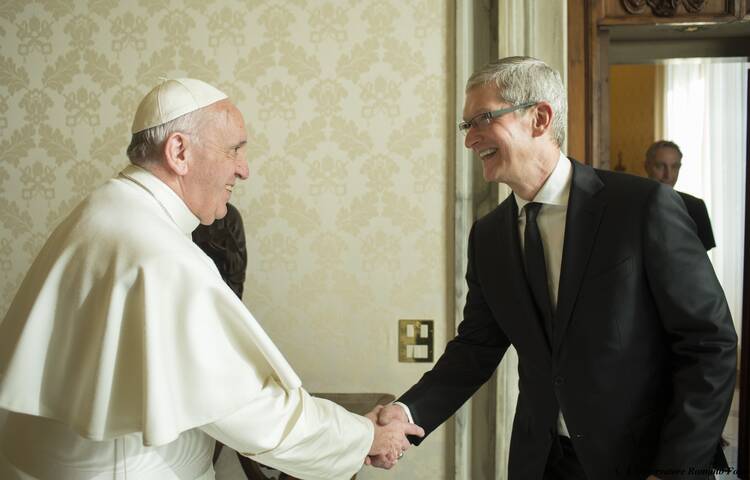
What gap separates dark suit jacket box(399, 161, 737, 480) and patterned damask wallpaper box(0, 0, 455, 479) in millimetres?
1423

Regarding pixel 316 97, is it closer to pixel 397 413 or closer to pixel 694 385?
pixel 397 413

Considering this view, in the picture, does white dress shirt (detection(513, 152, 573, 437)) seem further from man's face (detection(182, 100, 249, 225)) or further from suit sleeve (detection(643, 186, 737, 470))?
man's face (detection(182, 100, 249, 225))

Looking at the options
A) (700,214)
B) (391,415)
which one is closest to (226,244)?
(391,415)

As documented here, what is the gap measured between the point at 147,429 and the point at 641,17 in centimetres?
302

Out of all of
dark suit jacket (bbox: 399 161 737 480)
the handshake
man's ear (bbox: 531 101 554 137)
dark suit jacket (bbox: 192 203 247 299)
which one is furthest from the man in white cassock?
dark suit jacket (bbox: 192 203 247 299)

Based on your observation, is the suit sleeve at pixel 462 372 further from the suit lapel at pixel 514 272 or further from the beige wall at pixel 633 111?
the beige wall at pixel 633 111

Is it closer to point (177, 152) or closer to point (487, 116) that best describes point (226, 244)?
point (177, 152)

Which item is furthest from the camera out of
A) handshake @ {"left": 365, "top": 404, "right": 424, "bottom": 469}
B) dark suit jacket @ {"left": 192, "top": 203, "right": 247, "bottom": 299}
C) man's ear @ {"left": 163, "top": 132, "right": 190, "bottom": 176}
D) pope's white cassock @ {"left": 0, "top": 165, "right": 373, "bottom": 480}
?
dark suit jacket @ {"left": 192, "top": 203, "right": 247, "bottom": 299}

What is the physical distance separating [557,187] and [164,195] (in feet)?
3.71

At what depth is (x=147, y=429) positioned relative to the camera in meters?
1.53

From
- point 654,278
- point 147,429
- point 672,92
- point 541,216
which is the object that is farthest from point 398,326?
point 672,92

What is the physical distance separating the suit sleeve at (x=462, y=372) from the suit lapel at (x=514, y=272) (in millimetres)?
285

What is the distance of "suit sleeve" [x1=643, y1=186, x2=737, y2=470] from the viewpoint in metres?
1.78

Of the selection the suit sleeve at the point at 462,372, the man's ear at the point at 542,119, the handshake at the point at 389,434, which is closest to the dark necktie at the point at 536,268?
the man's ear at the point at 542,119
